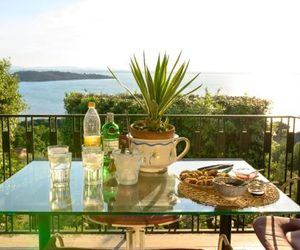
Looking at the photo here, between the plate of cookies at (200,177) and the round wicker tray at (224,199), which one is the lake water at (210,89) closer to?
the plate of cookies at (200,177)

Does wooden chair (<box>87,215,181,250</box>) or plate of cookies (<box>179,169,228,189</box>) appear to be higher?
plate of cookies (<box>179,169,228,189</box>)

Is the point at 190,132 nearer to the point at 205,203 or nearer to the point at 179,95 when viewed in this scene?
→ the point at 179,95

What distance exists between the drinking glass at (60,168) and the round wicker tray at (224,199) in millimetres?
529

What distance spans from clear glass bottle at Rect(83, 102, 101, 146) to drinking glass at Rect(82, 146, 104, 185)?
0.22 meters

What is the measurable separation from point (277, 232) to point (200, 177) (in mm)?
543

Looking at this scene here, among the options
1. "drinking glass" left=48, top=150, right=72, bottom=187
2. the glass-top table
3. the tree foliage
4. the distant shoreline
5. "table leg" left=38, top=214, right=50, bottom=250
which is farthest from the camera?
the distant shoreline

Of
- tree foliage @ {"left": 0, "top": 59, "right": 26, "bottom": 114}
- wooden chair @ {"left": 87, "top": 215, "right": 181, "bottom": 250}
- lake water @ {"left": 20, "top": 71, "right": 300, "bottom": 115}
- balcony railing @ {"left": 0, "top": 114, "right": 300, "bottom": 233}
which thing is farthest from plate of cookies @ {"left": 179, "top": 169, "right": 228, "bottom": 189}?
tree foliage @ {"left": 0, "top": 59, "right": 26, "bottom": 114}

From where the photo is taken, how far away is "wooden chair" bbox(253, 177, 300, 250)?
179 cm

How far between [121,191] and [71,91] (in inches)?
195

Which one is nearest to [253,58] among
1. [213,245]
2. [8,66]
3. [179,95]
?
[8,66]

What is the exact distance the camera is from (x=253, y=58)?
26.7 feet

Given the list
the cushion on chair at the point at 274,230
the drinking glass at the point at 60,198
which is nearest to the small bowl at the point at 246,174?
the cushion on chair at the point at 274,230

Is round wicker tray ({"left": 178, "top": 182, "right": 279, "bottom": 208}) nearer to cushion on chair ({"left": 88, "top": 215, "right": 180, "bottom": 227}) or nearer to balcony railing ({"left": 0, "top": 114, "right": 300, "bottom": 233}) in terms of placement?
cushion on chair ({"left": 88, "top": 215, "right": 180, "bottom": 227})

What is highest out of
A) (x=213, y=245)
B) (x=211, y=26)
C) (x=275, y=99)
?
(x=211, y=26)
